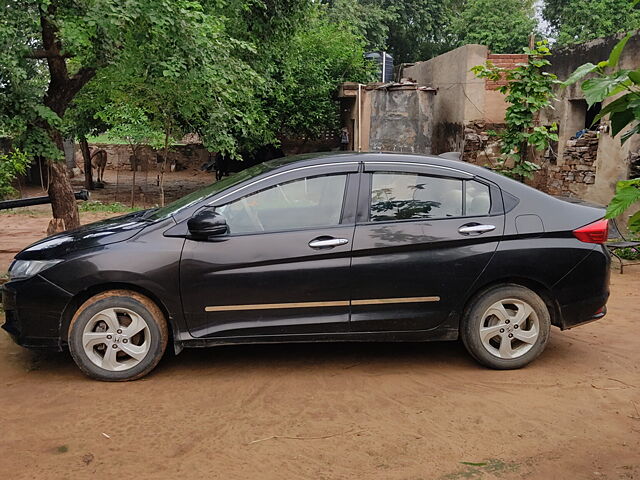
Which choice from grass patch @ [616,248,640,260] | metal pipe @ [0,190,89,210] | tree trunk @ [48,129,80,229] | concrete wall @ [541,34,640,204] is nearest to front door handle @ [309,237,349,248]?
metal pipe @ [0,190,89,210]

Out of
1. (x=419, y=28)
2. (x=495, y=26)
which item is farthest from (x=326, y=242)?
(x=419, y=28)

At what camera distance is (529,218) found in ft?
16.1

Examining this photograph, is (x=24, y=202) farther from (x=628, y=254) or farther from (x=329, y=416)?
(x=628, y=254)

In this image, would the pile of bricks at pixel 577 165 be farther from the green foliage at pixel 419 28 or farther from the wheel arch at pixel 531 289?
the green foliage at pixel 419 28

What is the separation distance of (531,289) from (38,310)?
3669 mm

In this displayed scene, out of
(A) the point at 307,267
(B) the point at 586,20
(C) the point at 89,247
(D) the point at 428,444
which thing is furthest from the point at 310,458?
(B) the point at 586,20

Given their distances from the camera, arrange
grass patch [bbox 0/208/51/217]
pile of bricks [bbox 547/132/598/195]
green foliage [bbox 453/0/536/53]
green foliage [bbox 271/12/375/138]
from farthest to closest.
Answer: green foliage [bbox 453/0/536/53] < green foliage [bbox 271/12/375/138] < grass patch [bbox 0/208/51/217] < pile of bricks [bbox 547/132/598/195]

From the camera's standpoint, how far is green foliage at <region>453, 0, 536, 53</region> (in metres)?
31.5

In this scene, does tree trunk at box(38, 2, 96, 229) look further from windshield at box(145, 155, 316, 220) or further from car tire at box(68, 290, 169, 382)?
car tire at box(68, 290, 169, 382)

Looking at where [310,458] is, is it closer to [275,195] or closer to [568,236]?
[275,195]

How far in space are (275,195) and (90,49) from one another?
12.3 feet

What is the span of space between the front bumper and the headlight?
0.18 ft

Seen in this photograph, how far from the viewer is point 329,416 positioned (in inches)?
161

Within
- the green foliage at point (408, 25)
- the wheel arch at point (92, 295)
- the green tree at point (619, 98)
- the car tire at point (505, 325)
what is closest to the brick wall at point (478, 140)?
the car tire at point (505, 325)
